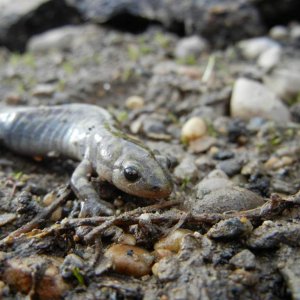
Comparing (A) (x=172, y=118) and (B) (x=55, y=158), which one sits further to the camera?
(A) (x=172, y=118)

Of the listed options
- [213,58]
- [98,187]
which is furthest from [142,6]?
[98,187]

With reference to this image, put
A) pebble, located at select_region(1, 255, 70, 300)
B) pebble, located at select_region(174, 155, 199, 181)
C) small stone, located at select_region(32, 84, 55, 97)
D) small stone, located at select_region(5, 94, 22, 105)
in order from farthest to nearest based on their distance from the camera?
1. small stone, located at select_region(32, 84, 55, 97)
2. small stone, located at select_region(5, 94, 22, 105)
3. pebble, located at select_region(174, 155, 199, 181)
4. pebble, located at select_region(1, 255, 70, 300)

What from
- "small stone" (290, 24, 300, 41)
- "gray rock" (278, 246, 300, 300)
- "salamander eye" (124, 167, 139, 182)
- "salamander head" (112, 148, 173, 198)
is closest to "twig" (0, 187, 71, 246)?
"salamander head" (112, 148, 173, 198)

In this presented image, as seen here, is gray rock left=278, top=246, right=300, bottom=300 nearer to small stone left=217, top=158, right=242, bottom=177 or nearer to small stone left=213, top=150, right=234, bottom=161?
small stone left=217, top=158, right=242, bottom=177

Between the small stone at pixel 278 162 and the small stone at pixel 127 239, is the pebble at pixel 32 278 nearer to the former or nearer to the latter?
the small stone at pixel 127 239

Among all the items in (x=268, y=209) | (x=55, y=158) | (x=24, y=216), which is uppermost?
(x=268, y=209)

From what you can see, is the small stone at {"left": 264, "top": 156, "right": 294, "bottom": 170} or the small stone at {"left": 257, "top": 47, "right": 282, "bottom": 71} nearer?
the small stone at {"left": 264, "top": 156, "right": 294, "bottom": 170}

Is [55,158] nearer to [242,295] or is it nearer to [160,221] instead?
[160,221]
